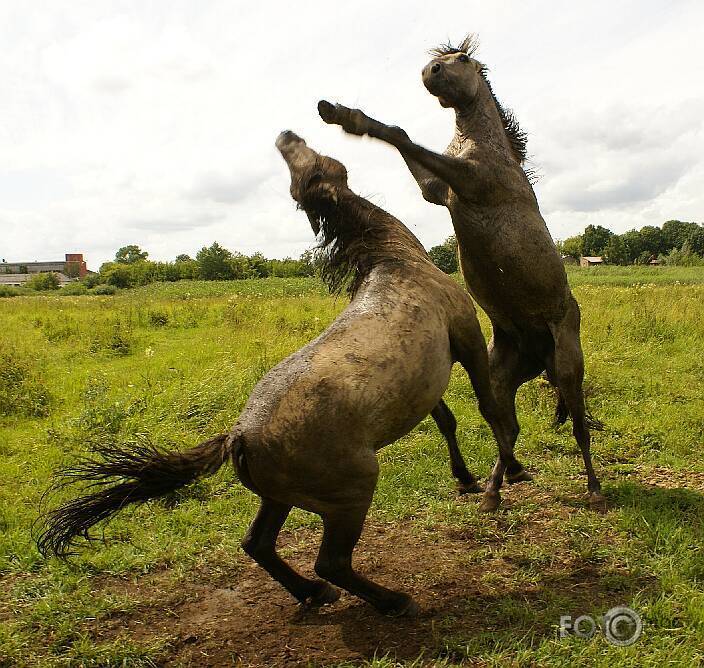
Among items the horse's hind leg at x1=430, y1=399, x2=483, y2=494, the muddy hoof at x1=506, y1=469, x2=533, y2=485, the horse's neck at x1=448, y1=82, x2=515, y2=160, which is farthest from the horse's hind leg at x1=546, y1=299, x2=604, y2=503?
the horse's neck at x1=448, y1=82, x2=515, y2=160

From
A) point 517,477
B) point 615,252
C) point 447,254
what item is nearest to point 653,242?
point 615,252

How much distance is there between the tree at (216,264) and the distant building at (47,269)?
39.0 metres

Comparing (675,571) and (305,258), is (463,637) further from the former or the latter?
(305,258)

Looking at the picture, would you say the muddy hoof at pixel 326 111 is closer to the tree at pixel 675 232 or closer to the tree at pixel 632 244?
the tree at pixel 632 244

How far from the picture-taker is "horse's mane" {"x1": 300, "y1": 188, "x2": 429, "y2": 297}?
344cm

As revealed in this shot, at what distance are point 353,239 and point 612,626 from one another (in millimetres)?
2331

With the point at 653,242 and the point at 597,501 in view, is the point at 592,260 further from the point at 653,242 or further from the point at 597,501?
the point at 597,501

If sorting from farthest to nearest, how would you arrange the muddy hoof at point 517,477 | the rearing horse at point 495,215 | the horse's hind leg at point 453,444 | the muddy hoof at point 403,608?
the muddy hoof at point 517,477, the horse's hind leg at point 453,444, the rearing horse at point 495,215, the muddy hoof at point 403,608

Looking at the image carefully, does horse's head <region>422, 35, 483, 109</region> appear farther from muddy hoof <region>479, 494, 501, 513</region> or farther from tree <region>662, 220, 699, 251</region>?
tree <region>662, 220, 699, 251</region>

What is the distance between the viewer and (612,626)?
117 inches

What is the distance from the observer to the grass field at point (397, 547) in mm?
2920

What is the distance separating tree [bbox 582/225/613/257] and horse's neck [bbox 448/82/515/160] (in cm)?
6822

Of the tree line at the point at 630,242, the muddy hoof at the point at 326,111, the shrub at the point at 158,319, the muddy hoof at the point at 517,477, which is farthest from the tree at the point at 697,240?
the muddy hoof at the point at 326,111

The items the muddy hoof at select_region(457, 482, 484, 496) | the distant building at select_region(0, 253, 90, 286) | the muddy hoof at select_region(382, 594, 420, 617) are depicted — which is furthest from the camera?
the distant building at select_region(0, 253, 90, 286)
